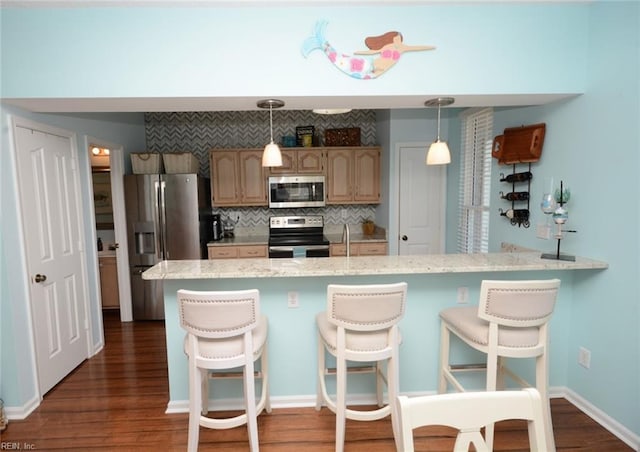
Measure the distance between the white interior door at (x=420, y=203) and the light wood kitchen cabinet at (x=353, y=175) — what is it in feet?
1.47

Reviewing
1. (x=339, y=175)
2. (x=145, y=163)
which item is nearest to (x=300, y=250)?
(x=339, y=175)

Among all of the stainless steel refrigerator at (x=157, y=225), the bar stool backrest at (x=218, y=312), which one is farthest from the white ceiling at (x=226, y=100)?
the stainless steel refrigerator at (x=157, y=225)

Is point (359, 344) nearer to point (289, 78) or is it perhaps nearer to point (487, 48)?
point (289, 78)

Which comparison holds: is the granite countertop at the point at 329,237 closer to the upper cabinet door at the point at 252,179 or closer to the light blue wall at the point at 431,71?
the upper cabinet door at the point at 252,179

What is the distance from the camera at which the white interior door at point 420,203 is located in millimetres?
4219

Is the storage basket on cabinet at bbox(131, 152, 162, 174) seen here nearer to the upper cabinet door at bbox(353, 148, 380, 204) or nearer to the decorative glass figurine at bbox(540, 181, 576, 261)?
the upper cabinet door at bbox(353, 148, 380, 204)

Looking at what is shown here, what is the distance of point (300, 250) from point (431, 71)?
2671mm

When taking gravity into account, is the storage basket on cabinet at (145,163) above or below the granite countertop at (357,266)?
above

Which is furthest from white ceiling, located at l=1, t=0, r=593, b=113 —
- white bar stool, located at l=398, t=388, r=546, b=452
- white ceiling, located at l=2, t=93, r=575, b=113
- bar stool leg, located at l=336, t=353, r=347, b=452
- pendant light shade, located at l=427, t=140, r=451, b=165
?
white bar stool, located at l=398, t=388, r=546, b=452

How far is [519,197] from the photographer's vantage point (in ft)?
9.04

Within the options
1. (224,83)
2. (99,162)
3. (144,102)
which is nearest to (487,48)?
(224,83)

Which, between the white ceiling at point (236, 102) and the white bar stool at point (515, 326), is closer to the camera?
the white bar stool at point (515, 326)

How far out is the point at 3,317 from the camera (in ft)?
7.42

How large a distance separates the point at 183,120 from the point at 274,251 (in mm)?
2212
